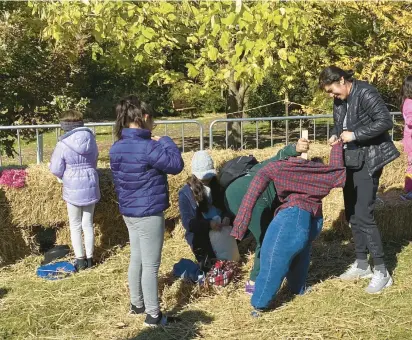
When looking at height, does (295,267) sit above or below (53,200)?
below

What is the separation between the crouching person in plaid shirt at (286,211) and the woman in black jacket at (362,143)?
17.2 inches

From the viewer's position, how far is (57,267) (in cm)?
514

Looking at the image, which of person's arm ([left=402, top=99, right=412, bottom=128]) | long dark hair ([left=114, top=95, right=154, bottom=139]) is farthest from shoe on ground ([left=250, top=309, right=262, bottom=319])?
person's arm ([left=402, top=99, right=412, bottom=128])

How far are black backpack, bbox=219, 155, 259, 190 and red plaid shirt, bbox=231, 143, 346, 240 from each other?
0.67 m

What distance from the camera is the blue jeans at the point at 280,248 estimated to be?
4.02m

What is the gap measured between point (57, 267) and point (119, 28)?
9.58ft

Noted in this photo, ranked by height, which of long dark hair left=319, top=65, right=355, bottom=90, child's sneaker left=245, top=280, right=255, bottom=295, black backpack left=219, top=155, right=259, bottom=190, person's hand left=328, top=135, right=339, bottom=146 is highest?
long dark hair left=319, top=65, right=355, bottom=90

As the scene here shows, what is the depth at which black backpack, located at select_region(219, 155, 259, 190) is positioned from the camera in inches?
186

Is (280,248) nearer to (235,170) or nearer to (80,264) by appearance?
(235,170)

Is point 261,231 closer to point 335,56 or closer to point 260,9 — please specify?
point 260,9

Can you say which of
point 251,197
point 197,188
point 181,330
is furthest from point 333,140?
point 181,330

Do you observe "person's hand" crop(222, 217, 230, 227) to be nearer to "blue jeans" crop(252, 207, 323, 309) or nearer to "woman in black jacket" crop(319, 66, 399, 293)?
"blue jeans" crop(252, 207, 323, 309)

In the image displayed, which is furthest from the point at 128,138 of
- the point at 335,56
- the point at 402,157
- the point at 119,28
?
the point at 335,56

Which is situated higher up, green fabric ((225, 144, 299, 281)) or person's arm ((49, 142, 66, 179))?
person's arm ((49, 142, 66, 179))
